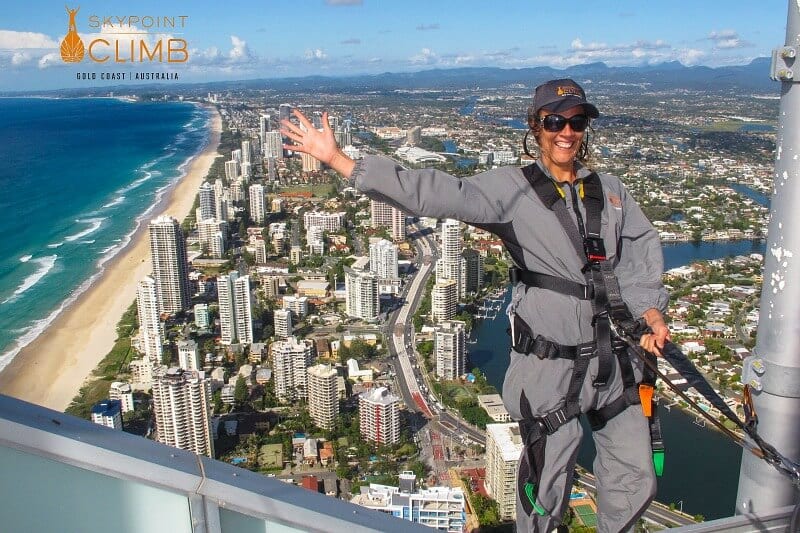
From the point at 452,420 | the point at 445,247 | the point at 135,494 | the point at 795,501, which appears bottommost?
the point at 452,420

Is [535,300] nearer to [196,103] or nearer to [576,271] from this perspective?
[576,271]

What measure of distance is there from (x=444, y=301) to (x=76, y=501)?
841 centimetres

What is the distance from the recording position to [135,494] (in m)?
0.49

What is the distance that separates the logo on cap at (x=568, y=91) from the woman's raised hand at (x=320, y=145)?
9.9 inches

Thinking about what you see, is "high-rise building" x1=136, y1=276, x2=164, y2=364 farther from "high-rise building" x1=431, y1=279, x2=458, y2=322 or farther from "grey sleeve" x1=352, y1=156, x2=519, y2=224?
"grey sleeve" x1=352, y1=156, x2=519, y2=224

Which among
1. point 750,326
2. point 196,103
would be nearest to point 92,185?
point 750,326

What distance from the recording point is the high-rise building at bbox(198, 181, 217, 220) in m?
13.4

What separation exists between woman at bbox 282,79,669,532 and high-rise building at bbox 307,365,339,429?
5.35 m

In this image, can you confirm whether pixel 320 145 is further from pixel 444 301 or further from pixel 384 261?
pixel 384 261

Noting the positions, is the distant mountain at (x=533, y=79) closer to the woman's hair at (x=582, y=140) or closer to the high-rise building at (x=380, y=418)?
the high-rise building at (x=380, y=418)

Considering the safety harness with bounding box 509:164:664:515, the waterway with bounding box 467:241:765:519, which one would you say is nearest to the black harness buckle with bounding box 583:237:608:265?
the safety harness with bounding box 509:164:664:515

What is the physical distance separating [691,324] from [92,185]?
13.5 metres

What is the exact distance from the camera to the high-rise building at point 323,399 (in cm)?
604

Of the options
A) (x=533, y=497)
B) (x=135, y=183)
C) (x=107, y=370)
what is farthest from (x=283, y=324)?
(x=135, y=183)
